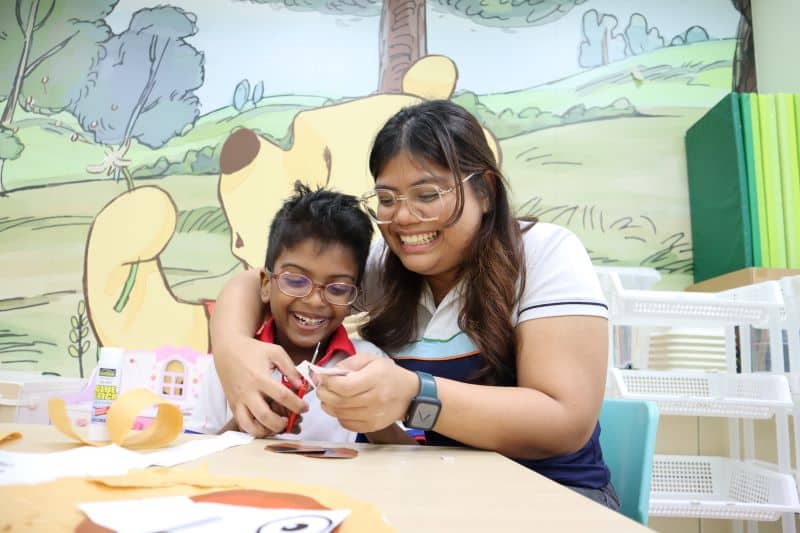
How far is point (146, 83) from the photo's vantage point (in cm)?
252

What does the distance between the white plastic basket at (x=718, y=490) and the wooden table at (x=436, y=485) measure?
125 centimetres

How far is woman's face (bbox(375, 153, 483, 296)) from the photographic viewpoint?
1.12 meters

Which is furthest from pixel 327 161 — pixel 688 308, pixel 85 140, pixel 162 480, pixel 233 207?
pixel 162 480

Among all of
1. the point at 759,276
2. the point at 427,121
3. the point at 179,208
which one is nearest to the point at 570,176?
the point at 759,276

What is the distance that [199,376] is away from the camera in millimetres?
2168

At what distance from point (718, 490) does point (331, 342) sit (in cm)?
157

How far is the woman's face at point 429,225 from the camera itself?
3.66ft

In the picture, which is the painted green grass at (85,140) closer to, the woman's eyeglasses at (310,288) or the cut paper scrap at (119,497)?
the woman's eyeglasses at (310,288)

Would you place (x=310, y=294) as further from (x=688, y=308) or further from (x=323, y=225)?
(x=688, y=308)

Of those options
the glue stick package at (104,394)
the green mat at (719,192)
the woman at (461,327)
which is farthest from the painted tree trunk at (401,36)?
the glue stick package at (104,394)

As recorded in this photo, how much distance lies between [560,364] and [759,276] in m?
1.49

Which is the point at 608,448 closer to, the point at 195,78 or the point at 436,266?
the point at 436,266

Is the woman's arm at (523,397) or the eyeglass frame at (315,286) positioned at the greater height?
the eyeglass frame at (315,286)

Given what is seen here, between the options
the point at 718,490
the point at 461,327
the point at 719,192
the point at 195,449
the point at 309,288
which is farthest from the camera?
the point at 719,192
